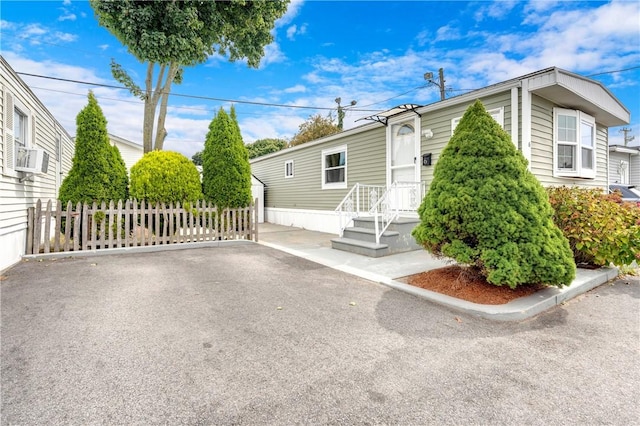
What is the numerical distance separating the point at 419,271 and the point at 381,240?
1.69 meters

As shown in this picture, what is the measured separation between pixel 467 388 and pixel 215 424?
4.93ft

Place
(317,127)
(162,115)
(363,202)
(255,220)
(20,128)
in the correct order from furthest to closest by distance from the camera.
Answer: (317,127)
(162,115)
(363,202)
(255,220)
(20,128)

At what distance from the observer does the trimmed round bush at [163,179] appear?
7.26 meters

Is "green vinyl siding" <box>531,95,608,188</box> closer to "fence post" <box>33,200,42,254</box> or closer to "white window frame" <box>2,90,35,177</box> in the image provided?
"white window frame" <box>2,90,35,177</box>

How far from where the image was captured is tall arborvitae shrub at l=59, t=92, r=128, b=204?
21.7 ft

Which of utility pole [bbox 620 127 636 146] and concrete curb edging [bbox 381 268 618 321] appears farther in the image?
utility pole [bbox 620 127 636 146]

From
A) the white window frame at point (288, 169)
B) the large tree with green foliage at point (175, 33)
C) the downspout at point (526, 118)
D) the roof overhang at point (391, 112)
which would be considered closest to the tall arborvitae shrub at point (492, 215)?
the downspout at point (526, 118)

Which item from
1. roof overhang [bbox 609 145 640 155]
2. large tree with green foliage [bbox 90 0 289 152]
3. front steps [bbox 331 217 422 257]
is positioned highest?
large tree with green foliage [bbox 90 0 289 152]

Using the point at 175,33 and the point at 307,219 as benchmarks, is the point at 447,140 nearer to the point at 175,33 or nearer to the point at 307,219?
the point at 307,219

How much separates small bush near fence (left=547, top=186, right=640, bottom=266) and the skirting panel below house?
19.2ft

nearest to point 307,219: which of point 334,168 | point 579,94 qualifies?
point 334,168

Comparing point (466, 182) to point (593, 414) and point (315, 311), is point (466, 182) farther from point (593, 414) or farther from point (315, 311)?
point (593, 414)

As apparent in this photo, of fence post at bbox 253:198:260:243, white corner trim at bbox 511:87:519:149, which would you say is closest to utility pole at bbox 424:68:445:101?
white corner trim at bbox 511:87:519:149

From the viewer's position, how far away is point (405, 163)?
838cm
